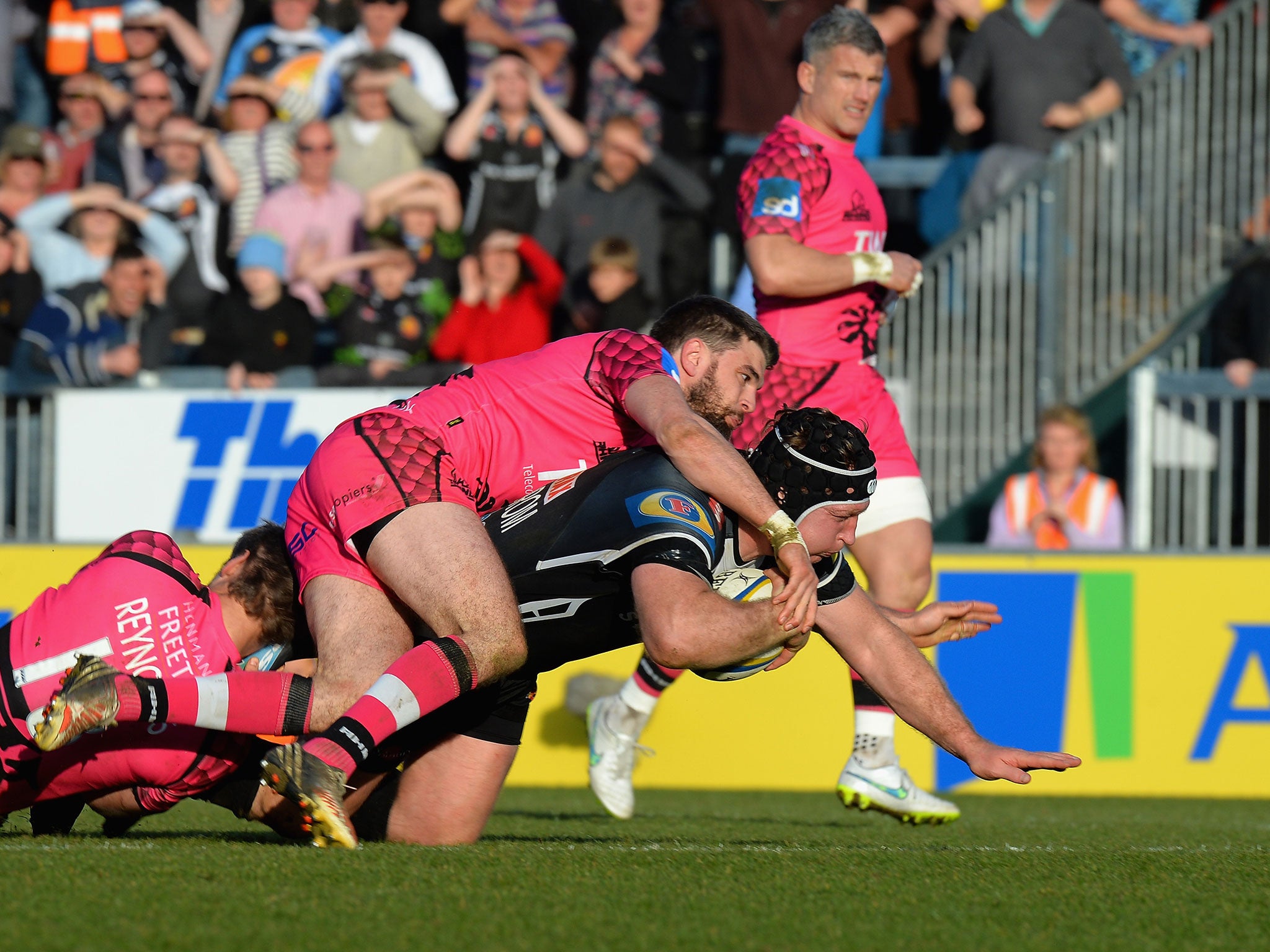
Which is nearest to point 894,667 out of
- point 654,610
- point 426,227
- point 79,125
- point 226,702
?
point 654,610

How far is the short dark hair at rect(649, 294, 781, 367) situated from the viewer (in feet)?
A: 17.1

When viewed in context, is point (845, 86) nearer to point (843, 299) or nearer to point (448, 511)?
point (843, 299)

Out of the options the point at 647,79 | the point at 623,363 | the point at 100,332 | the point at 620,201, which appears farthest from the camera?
the point at 647,79

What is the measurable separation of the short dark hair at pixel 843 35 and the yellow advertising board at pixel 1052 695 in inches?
125

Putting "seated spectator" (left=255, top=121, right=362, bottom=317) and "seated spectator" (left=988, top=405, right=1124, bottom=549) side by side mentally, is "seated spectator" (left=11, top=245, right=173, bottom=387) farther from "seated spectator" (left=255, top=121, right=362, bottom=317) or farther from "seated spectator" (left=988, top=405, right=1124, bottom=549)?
"seated spectator" (left=988, top=405, right=1124, bottom=549)

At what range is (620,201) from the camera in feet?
37.0

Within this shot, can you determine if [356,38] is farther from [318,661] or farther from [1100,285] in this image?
[318,661]

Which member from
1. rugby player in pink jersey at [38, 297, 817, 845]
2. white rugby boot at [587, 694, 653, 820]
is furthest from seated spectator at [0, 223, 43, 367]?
rugby player in pink jersey at [38, 297, 817, 845]

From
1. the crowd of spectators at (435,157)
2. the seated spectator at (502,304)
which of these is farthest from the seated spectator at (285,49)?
the seated spectator at (502,304)

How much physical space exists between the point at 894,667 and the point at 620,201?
6.70 meters

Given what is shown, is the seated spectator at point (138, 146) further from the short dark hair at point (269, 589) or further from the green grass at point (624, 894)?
the short dark hair at point (269, 589)

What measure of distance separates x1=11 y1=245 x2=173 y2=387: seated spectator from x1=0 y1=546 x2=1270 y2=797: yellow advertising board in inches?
76.4

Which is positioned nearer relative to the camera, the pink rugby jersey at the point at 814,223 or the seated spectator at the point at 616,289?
the pink rugby jersey at the point at 814,223

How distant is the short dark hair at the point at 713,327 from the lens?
5.21 m
